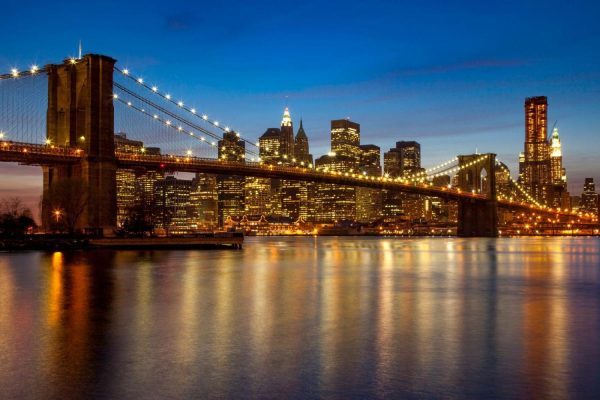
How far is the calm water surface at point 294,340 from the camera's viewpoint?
8.88m

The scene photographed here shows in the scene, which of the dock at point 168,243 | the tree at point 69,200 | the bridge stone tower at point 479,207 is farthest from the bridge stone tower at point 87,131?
the bridge stone tower at point 479,207

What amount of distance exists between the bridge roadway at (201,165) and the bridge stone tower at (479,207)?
11.3 ft

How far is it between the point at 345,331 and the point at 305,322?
1.50m

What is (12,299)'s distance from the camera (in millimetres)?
18203

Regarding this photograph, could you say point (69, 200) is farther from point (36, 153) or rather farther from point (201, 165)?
point (201, 165)

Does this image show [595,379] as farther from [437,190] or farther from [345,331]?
[437,190]

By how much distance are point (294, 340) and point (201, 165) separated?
50.9 m

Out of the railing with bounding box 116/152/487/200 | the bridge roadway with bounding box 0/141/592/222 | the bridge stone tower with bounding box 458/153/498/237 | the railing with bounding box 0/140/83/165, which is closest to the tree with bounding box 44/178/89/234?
the railing with bounding box 0/140/83/165

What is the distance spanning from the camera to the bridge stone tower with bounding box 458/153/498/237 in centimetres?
10538

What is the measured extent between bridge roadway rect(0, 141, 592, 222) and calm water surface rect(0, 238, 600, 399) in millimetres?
26504

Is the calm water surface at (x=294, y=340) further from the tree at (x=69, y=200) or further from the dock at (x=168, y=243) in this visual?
the tree at (x=69, y=200)

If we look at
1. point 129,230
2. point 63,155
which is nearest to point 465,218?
point 129,230

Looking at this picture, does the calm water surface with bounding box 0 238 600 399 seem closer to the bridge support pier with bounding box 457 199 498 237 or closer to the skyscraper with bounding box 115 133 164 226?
the skyscraper with bounding box 115 133 164 226

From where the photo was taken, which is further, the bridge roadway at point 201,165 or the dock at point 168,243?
the dock at point 168,243
